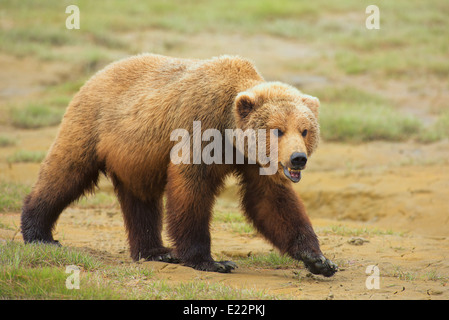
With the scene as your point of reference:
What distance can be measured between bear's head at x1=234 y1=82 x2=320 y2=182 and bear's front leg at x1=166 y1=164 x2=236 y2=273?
597 millimetres

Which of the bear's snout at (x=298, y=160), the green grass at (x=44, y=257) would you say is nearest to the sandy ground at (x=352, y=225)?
the green grass at (x=44, y=257)

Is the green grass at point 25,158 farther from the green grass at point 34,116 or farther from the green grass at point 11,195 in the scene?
the green grass at point 34,116

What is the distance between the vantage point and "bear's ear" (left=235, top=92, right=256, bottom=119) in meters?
5.53

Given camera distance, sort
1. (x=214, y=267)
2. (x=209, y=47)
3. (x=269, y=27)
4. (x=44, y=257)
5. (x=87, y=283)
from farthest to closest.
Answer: (x=269, y=27) < (x=209, y=47) < (x=214, y=267) < (x=44, y=257) < (x=87, y=283)

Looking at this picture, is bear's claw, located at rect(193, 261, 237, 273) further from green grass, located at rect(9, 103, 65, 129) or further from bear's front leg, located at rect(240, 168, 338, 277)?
green grass, located at rect(9, 103, 65, 129)

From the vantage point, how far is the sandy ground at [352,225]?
554 centimetres

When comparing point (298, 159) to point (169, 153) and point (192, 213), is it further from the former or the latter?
point (169, 153)

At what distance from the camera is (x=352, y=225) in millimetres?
8422

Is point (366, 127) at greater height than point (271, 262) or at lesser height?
greater

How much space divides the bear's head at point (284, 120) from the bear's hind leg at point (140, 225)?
154 cm

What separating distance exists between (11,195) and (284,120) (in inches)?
179

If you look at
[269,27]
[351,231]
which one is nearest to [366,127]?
[351,231]

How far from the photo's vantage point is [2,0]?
19.6 meters
